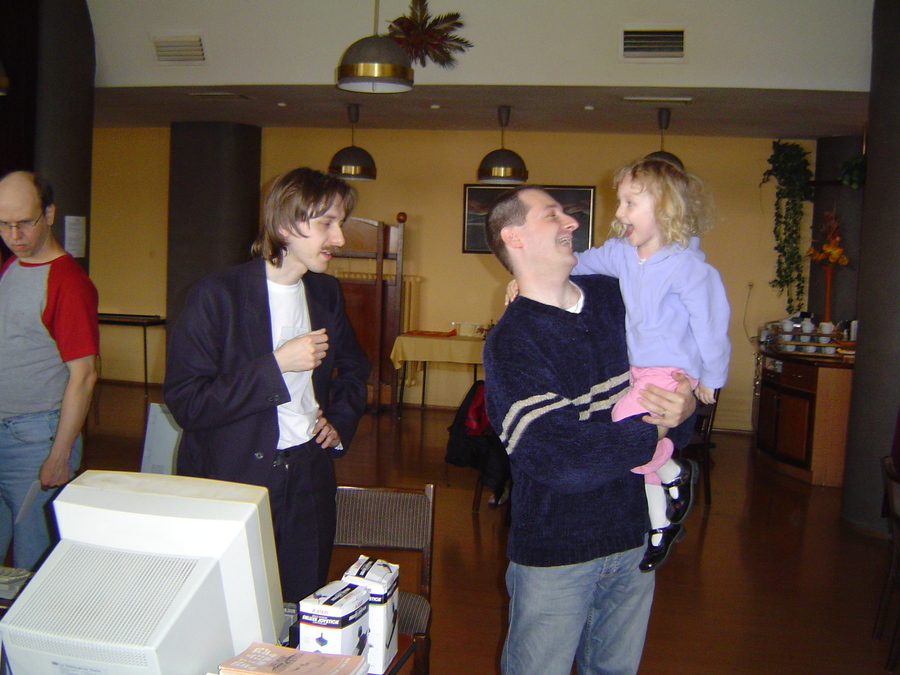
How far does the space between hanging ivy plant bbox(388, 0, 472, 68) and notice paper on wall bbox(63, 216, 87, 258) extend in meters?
2.64

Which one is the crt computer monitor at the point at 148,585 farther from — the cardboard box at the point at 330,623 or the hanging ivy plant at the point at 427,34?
the hanging ivy plant at the point at 427,34

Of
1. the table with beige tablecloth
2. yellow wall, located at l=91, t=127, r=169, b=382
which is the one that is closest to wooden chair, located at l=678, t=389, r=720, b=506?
the table with beige tablecloth

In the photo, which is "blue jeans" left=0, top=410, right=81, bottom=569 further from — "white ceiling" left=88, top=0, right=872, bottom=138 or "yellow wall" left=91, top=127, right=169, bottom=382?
"yellow wall" left=91, top=127, right=169, bottom=382

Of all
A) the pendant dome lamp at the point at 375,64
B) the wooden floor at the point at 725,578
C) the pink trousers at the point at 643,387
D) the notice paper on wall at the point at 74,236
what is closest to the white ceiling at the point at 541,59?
the notice paper on wall at the point at 74,236

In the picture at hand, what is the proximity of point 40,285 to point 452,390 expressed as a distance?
6.89 metres

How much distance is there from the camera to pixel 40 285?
2482mm

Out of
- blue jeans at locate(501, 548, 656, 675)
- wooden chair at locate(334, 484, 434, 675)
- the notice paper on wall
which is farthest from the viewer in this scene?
the notice paper on wall

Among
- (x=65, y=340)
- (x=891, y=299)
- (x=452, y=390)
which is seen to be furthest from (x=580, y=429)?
(x=452, y=390)

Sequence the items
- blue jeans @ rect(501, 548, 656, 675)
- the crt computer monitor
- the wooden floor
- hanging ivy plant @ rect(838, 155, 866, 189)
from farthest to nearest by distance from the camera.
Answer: hanging ivy plant @ rect(838, 155, 866, 189) → the wooden floor → blue jeans @ rect(501, 548, 656, 675) → the crt computer monitor

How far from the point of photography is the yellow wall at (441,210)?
8383 millimetres

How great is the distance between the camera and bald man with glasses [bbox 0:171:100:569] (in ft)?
8.11

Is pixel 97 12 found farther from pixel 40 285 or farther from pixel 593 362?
pixel 593 362

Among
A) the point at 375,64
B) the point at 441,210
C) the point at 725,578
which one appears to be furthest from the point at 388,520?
the point at 441,210

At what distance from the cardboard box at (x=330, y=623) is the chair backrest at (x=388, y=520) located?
1185 mm
